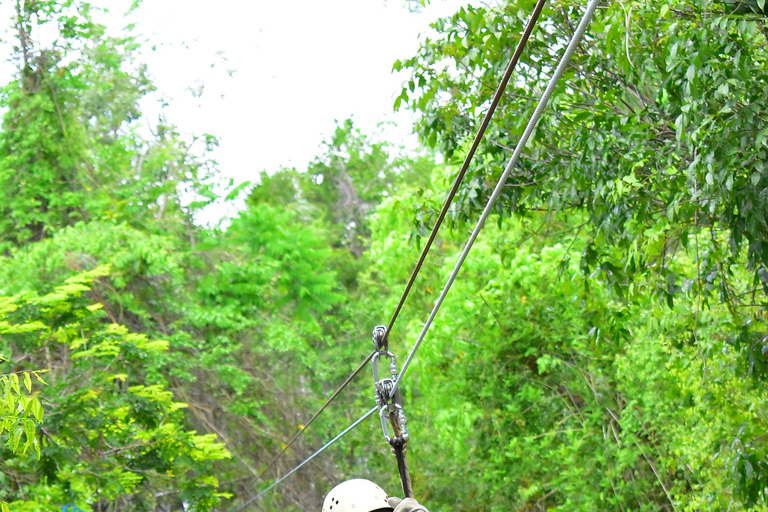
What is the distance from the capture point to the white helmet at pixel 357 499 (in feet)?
11.2

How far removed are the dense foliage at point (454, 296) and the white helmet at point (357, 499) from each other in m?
1.21

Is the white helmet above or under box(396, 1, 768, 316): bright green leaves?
under

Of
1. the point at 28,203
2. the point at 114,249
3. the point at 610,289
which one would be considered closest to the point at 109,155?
the point at 28,203

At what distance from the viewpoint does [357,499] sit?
3.46 metres

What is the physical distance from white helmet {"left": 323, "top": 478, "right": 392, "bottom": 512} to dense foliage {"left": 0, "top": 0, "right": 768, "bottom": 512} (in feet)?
3.96

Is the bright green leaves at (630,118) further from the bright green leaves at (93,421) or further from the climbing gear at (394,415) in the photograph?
Result: the bright green leaves at (93,421)

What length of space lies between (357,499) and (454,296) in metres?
6.28

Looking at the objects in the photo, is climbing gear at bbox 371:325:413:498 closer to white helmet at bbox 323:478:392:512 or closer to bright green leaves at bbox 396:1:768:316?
white helmet at bbox 323:478:392:512

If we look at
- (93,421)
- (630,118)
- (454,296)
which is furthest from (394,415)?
(454,296)

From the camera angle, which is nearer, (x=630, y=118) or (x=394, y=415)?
(x=394, y=415)

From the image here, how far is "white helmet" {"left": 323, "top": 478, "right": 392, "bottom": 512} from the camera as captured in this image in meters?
3.42

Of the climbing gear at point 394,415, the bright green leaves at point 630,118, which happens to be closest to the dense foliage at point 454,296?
the bright green leaves at point 630,118

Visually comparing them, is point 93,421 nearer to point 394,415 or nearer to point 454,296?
point 394,415

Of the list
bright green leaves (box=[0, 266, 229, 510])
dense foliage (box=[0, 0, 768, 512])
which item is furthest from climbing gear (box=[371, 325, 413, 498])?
bright green leaves (box=[0, 266, 229, 510])
